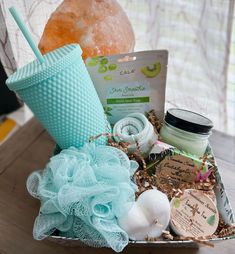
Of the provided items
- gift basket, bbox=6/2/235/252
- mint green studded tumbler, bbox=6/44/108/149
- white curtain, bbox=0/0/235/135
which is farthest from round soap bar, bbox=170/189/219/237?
white curtain, bbox=0/0/235/135

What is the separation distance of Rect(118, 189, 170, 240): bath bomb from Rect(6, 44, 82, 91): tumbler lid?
8.3 inches

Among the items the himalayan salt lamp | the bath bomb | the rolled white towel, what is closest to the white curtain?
the himalayan salt lamp

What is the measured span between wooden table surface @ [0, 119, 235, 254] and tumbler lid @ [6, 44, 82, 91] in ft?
0.72

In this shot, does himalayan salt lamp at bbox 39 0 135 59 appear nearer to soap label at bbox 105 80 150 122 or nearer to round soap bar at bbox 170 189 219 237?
soap label at bbox 105 80 150 122

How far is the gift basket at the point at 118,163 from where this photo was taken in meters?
0.44

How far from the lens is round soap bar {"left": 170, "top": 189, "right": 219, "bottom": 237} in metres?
0.46

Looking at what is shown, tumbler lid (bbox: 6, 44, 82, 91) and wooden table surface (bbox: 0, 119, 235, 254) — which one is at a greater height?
tumbler lid (bbox: 6, 44, 82, 91)

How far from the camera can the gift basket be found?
1.46 feet

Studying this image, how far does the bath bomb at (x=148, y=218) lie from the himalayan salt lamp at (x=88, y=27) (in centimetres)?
28

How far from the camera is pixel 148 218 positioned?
0.44 metres

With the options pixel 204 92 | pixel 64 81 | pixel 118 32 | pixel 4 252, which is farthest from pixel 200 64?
pixel 4 252

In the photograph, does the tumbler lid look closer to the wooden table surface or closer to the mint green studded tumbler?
the mint green studded tumbler

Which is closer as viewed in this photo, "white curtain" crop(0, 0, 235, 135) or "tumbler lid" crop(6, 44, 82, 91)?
"tumbler lid" crop(6, 44, 82, 91)

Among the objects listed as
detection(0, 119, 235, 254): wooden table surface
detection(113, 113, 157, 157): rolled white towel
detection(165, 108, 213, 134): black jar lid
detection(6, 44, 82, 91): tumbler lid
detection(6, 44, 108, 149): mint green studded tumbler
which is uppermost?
detection(6, 44, 82, 91): tumbler lid
